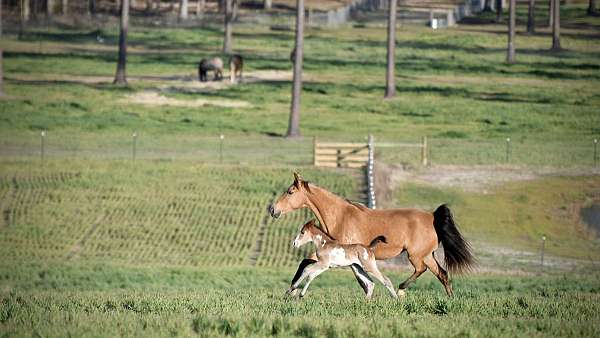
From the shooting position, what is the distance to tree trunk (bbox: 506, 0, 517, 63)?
77875 millimetres

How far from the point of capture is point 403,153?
2132 inches

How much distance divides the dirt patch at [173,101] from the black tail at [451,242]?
164 ft

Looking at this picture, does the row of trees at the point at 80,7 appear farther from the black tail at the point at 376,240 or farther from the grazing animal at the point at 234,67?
the black tail at the point at 376,240

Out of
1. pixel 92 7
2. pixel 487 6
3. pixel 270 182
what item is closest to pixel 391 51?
pixel 270 182

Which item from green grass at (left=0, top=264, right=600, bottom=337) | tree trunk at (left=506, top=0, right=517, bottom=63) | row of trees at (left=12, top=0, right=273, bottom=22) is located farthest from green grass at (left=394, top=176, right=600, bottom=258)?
row of trees at (left=12, top=0, right=273, bottom=22)

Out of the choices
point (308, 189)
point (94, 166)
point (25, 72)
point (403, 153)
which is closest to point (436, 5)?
point (25, 72)

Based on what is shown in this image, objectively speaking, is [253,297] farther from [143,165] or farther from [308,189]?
[143,165]

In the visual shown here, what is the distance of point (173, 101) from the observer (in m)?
73.1

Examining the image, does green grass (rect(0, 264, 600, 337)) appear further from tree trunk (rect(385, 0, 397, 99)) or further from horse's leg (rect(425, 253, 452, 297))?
tree trunk (rect(385, 0, 397, 99))

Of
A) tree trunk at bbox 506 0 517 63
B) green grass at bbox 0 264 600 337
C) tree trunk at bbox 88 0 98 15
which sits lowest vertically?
green grass at bbox 0 264 600 337

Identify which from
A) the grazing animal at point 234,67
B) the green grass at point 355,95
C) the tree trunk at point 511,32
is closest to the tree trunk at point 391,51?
the green grass at point 355,95

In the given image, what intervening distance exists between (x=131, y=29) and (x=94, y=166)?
62.2 metres

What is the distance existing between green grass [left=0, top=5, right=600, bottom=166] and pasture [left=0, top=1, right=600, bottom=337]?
22 cm

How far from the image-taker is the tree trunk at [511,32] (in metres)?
77.9
